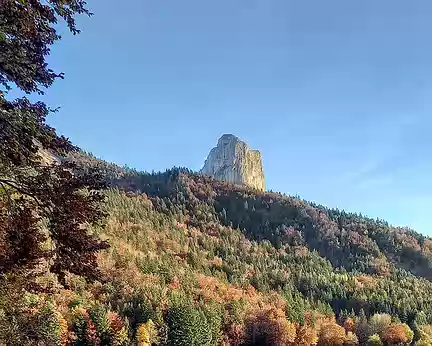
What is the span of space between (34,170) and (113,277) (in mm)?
Result: 108668

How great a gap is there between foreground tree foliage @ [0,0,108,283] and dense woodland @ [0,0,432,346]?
3 centimetres

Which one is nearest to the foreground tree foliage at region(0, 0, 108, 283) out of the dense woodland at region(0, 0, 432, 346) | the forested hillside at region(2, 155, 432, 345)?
the dense woodland at region(0, 0, 432, 346)

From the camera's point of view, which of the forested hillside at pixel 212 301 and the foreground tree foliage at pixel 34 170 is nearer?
the foreground tree foliage at pixel 34 170

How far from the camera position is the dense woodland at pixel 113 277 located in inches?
396

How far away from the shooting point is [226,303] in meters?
114

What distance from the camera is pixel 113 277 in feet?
373

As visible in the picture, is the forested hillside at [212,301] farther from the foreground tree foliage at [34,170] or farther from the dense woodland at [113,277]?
the foreground tree foliage at [34,170]

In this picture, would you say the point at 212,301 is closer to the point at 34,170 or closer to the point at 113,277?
the point at 113,277

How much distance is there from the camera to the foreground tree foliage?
364 inches

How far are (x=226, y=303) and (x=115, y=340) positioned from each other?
3605 centimetres

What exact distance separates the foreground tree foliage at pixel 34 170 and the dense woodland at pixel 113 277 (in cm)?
3

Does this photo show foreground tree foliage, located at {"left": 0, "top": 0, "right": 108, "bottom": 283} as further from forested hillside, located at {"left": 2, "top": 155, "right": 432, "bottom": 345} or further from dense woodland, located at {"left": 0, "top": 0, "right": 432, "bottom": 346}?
forested hillside, located at {"left": 2, "top": 155, "right": 432, "bottom": 345}

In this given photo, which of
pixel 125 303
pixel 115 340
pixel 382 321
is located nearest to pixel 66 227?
Result: pixel 115 340

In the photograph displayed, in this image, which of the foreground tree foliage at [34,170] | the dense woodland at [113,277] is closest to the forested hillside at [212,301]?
the dense woodland at [113,277]
